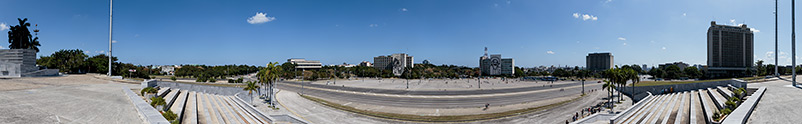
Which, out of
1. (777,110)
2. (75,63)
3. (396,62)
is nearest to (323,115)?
(777,110)

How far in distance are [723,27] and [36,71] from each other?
170 metres

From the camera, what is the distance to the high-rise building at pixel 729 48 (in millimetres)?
102750

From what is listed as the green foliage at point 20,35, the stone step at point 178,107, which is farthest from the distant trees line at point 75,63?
the stone step at point 178,107

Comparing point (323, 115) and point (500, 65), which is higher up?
point (500, 65)

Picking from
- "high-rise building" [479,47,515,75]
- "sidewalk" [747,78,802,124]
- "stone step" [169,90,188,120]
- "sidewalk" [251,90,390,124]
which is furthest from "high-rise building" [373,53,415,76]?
"sidewalk" [747,78,802,124]

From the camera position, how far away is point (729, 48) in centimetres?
10375

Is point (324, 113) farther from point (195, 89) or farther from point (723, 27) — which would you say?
point (723, 27)

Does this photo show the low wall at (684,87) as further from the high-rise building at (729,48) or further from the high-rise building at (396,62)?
the high-rise building at (396,62)

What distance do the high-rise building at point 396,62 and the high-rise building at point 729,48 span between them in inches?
4970

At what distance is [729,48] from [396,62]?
134915 mm

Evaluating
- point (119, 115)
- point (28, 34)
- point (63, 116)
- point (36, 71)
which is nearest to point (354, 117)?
point (119, 115)

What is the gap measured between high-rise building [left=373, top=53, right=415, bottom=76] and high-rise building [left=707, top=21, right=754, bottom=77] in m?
126

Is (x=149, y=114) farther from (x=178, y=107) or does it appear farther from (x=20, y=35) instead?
(x=20, y=35)

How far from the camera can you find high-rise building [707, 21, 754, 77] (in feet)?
337
